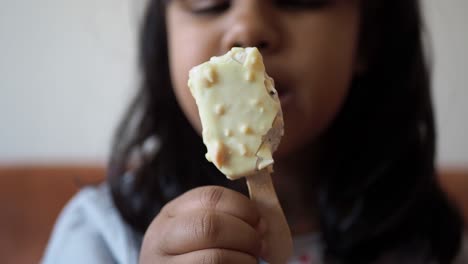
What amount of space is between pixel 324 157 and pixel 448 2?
0.61 m

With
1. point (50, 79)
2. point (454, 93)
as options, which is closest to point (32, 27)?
point (50, 79)

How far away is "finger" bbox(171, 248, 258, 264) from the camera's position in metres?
0.32

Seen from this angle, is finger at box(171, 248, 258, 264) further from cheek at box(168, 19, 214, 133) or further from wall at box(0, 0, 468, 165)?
wall at box(0, 0, 468, 165)

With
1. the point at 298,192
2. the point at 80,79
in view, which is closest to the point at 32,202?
the point at 80,79

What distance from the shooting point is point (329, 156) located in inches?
28.0

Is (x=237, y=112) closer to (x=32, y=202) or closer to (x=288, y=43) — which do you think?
(x=288, y=43)

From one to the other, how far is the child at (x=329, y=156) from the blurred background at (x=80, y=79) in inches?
11.7

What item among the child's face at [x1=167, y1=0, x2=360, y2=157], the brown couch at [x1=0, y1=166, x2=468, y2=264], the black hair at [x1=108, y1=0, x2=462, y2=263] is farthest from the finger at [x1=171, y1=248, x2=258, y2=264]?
the brown couch at [x1=0, y1=166, x2=468, y2=264]

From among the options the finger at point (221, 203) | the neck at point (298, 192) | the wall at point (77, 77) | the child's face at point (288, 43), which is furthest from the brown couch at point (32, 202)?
the finger at point (221, 203)

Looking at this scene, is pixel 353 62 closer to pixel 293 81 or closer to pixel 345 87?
pixel 345 87

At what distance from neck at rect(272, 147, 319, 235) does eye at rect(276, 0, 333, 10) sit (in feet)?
0.79

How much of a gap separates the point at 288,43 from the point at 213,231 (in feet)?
0.86

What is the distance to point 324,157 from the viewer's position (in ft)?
2.34

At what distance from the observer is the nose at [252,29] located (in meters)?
0.46
